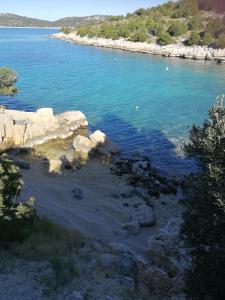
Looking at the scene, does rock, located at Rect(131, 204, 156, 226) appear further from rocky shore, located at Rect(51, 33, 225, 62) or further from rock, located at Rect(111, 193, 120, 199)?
rocky shore, located at Rect(51, 33, 225, 62)

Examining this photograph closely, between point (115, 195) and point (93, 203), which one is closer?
point (93, 203)

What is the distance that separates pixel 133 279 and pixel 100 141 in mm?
23774

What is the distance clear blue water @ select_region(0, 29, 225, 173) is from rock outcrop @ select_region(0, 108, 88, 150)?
4.20 metres

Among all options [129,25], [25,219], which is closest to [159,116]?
[25,219]

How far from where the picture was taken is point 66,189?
28125mm

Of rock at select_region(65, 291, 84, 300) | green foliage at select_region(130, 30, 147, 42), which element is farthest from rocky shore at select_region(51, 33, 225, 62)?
rock at select_region(65, 291, 84, 300)

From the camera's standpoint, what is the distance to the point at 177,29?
129000 millimetres

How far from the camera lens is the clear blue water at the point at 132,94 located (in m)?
43.0

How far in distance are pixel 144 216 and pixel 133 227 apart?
165 cm

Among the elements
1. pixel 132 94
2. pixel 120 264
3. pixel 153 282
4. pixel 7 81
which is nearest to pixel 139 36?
pixel 132 94

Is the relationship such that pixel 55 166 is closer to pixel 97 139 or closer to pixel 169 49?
pixel 97 139

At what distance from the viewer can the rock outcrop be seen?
36250 mm

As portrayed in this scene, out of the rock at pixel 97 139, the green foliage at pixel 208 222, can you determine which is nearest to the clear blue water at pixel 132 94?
the rock at pixel 97 139

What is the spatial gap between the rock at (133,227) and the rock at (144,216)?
24.9 inches
